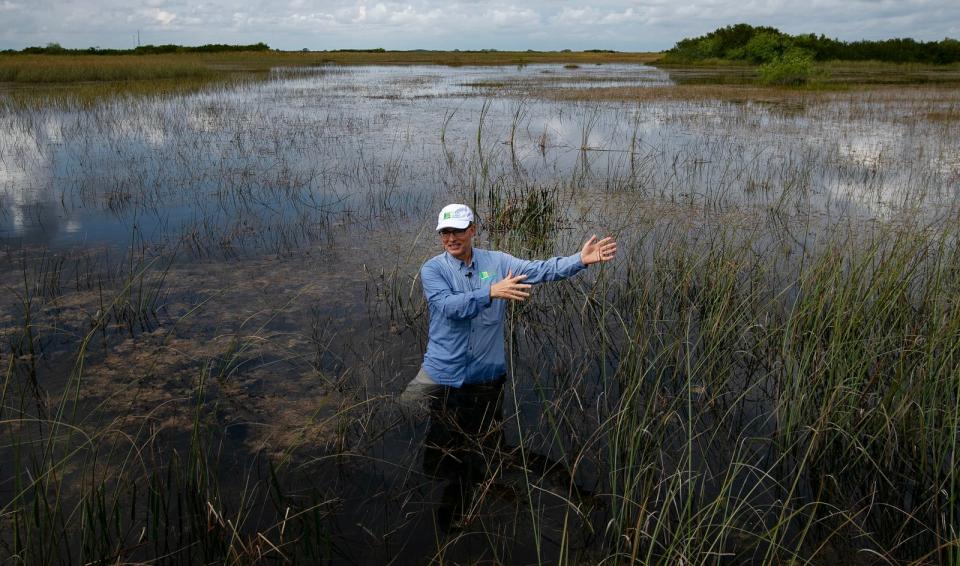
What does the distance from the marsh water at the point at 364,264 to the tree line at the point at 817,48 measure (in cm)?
3175

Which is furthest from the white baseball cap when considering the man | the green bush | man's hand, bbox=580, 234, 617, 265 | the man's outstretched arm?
the green bush

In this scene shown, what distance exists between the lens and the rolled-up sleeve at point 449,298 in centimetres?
355

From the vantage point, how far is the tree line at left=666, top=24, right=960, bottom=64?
44062 millimetres

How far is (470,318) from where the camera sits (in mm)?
3742

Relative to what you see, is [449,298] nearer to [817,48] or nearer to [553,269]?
[553,269]

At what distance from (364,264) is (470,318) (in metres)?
3.45

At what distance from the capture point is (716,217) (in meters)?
8.21

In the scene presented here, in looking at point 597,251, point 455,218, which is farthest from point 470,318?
point 597,251

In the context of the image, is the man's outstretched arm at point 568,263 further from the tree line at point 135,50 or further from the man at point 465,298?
the tree line at point 135,50

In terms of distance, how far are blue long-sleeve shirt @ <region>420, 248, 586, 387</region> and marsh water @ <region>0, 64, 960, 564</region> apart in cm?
28

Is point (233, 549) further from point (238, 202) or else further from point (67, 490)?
point (238, 202)

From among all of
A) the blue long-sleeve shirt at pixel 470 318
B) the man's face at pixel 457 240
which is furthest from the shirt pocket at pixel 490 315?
the man's face at pixel 457 240

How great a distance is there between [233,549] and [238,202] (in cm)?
740

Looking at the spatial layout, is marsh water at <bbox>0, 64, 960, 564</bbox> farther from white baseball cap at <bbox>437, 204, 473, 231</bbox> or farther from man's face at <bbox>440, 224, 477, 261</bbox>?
white baseball cap at <bbox>437, 204, 473, 231</bbox>
